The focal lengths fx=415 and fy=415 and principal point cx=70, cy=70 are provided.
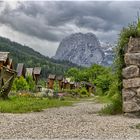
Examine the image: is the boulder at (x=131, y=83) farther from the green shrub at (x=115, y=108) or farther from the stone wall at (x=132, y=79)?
the green shrub at (x=115, y=108)

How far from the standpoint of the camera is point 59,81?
15050cm

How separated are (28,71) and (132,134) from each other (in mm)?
108502

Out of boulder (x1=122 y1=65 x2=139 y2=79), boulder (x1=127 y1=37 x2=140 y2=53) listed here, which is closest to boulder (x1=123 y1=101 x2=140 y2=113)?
boulder (x1=122 y1=65 x2=139 y2=79)

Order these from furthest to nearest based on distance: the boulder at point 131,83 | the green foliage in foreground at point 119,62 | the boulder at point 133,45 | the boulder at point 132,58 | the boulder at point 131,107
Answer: the green foliage in foreground at point 119,62
the boulder at point 133,45
the boulder at point 132,58
the boulder at point 131,83
the boulder at point 131,107

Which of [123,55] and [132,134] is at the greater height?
[123,55]

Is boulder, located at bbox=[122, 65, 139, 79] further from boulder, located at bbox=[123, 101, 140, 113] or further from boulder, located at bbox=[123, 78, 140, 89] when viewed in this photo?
boulder, located at bbox=[123, 101, 140, 113]

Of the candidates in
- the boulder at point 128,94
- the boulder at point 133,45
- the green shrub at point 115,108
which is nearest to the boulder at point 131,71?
the boulder at point 128,94

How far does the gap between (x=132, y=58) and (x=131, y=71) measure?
681mm

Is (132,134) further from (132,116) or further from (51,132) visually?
(132,116)

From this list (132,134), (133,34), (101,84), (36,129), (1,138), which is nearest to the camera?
(1,138)

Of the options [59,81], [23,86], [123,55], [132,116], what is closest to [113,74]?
[123,55]

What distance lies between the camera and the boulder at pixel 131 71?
21219mm

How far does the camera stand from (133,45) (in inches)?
855

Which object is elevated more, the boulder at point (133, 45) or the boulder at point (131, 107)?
the boulder at point (133, 45)
